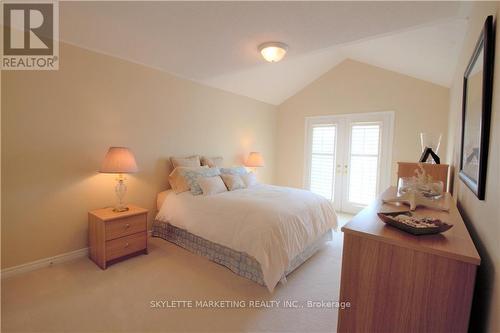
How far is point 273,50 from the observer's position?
259cm

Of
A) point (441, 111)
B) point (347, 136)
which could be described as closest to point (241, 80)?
point (347, 136)

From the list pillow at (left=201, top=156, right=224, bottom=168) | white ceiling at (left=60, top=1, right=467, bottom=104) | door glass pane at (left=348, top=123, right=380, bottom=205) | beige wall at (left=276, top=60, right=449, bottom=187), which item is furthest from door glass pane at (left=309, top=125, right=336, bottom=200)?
pillow at (left=201, top=156, right=224, bottom=168)

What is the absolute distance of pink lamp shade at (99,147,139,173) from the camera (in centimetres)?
256

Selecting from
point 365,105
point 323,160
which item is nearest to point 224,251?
point 323,160

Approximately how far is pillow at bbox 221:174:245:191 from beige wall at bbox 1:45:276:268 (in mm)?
873

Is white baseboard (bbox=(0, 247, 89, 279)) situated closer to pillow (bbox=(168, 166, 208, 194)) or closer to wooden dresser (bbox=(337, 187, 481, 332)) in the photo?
pillow (bbox=(168, 166, 208, 194))

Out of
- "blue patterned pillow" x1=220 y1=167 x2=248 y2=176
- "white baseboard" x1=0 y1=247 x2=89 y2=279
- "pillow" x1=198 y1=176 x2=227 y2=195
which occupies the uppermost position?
"blue patterned pillow" x1=220 y1=167 x2=248 y2=176

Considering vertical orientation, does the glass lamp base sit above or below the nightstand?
above

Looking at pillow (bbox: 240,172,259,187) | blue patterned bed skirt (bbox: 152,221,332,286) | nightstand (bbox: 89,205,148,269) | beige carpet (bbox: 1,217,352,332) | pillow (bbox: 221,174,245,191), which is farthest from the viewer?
pillow (bbox: 240,172,259,187)

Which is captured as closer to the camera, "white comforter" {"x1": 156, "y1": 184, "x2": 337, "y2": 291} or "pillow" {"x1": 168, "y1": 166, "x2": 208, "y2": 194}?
"white comforter" {"x1": 156, "y1": 184, "x2": 337, "y2": 291}

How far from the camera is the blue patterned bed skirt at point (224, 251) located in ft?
7.61

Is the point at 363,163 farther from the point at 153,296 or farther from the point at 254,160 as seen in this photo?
the point at 153,296

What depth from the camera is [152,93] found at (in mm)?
3293

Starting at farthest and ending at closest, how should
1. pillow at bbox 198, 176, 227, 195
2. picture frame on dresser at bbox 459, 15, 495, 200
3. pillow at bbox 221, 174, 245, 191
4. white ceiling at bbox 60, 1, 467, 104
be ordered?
pillow at bbox 221, 174, 245, 191
pillow at bbox 198, 176, 227, 195
white ceiling at bbox 60, 1, 467, 104
picture frame on dresser at bbox 459, 15, 495, 200
